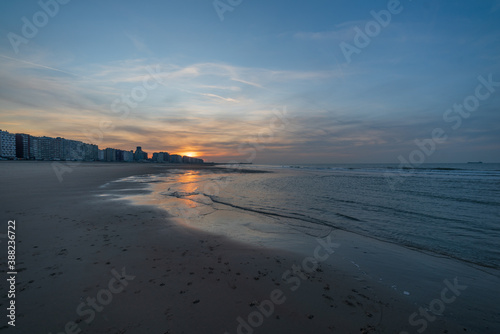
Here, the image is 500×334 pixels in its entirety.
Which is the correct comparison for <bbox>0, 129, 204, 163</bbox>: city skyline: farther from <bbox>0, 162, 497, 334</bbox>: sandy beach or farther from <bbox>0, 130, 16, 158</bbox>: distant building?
<bbox>0, 162, 497, 334</bbox>: sandy beach

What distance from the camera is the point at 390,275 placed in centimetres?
571

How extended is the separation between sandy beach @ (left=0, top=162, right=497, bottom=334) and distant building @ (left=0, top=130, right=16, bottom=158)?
157 metres

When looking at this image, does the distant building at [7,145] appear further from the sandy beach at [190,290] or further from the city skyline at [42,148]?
the sandy beach at [190,290]

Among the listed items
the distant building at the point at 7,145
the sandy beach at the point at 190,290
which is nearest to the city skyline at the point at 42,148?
the distant building at the point at 7,145

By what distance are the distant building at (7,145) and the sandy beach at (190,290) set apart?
516ft

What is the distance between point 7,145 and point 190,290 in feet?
555

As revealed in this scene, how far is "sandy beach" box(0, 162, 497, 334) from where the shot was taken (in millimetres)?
3588

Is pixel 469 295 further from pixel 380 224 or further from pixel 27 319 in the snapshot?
pixel 27 319

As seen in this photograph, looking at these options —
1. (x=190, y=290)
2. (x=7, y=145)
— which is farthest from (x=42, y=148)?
(x=190, y=290)

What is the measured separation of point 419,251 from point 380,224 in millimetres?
3092

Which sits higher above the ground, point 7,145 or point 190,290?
point 7,145

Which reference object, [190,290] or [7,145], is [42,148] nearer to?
[7,145]

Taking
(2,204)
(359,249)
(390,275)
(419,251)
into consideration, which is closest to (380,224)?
(419,251)

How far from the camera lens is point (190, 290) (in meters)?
4.47
